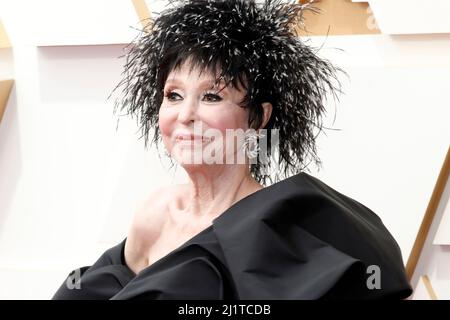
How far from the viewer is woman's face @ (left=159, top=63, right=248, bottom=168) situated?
148 cm

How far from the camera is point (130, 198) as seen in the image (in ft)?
7.27

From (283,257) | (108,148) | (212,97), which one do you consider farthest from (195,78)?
(108,148)

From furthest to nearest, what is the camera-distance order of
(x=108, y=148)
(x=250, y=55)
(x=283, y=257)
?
(x=108, y=148), (x=250, y=55), (x=283, y=257)

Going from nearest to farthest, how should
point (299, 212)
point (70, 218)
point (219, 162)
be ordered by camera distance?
point (299, 212) < point (219, 162) < point (70, 218)

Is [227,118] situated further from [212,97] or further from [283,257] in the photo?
[283,257]

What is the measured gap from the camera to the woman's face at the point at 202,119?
148 cm

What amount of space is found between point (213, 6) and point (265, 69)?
0.15 meters

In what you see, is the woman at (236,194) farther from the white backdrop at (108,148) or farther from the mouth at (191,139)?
the white backdrop at (108,148)

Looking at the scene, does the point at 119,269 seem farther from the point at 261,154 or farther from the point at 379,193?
the point at 379,193

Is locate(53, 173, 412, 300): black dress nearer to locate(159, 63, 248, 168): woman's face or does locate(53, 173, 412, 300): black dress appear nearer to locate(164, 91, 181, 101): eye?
locate(159, 63, 248, 168): woman's face

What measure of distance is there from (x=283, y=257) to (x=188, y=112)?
0.31m

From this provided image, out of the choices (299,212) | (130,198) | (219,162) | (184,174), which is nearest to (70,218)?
(130,198)

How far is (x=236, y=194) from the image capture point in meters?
1.55

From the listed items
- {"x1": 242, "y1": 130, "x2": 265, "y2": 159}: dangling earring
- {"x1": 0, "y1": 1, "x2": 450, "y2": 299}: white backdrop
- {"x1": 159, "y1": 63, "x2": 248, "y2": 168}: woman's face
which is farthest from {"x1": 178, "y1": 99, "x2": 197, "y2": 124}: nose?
{"x1": 0, "y1": 1, "x2": 450, "y2": 299}: white backdrop
